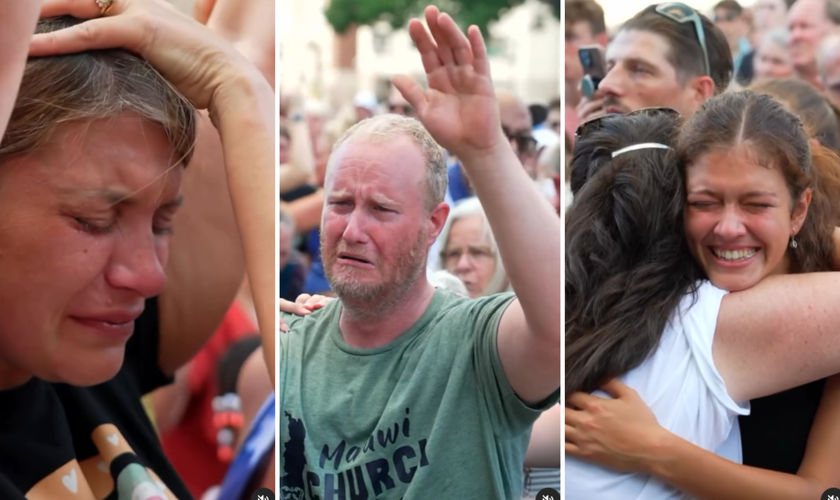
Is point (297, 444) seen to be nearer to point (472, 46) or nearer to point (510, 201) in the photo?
point (510, 201)

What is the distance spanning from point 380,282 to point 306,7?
2.48 feet

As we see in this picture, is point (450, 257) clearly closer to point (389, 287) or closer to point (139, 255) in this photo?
point (389, 287)

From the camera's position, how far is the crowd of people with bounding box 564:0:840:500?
2.18m

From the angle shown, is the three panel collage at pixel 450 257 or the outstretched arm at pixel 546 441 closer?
the three panel collage at pixel 450 257

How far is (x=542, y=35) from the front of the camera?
7.67 feet

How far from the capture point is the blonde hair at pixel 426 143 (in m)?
2.25

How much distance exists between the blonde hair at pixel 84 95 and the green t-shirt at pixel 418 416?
0.66 metres

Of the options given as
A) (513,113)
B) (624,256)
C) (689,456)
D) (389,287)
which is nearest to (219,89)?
(389,287)

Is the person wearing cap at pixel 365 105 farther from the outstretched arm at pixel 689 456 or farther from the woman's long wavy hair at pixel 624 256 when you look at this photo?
the outstretched arm at pixel 689 456

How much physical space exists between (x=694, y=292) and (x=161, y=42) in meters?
1.40

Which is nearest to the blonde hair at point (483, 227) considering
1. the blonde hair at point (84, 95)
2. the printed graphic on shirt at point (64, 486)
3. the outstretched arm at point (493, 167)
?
the outstretched arm at point (493, 167)

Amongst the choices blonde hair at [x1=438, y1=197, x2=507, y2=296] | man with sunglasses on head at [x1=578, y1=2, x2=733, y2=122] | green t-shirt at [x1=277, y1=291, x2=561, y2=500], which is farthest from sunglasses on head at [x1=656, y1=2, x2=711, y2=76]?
green t-shirt at [x1=277, y1=291, x2=561, y2=500]

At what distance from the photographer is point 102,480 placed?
1979 millimetres

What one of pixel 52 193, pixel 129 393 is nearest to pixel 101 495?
pixel 129 393
